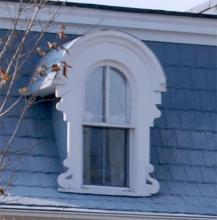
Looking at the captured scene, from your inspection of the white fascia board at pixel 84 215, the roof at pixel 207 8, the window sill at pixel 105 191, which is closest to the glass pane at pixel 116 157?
the window sill at pixel 105 191

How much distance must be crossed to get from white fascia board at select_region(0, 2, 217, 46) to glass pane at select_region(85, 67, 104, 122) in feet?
2.01

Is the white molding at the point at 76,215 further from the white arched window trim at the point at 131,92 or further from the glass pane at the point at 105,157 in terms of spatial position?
the glass pane at the point at 105,157

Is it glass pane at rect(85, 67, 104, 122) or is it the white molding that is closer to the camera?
the white molding

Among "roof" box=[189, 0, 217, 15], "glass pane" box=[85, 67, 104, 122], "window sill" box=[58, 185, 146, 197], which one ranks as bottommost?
"window sill" box=[58, 185, 146, 197]

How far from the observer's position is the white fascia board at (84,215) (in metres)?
12.1

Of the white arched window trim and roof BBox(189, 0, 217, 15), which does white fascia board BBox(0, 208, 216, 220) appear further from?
roof BBox(189, 0, 217, 15)

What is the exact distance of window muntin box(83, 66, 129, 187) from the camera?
13.2m

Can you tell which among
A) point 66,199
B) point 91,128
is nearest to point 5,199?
point 66,199

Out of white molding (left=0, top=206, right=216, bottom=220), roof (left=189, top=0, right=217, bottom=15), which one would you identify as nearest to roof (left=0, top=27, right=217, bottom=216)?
white molding (left=0, top=206, right=216, bottom=220)

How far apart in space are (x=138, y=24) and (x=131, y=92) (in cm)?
110

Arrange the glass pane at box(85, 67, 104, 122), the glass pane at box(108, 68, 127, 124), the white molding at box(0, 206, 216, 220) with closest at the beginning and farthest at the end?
1. the white molding at box(0, 206, 216, 220)
2. the glass pane at box(85, 67, 104, 122)
3. the glass pane at box(108, 68, 127, 124)

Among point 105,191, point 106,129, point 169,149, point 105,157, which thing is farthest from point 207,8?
point 105,191

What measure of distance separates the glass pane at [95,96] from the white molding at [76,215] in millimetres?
1266

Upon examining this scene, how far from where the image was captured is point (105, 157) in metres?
13.2
